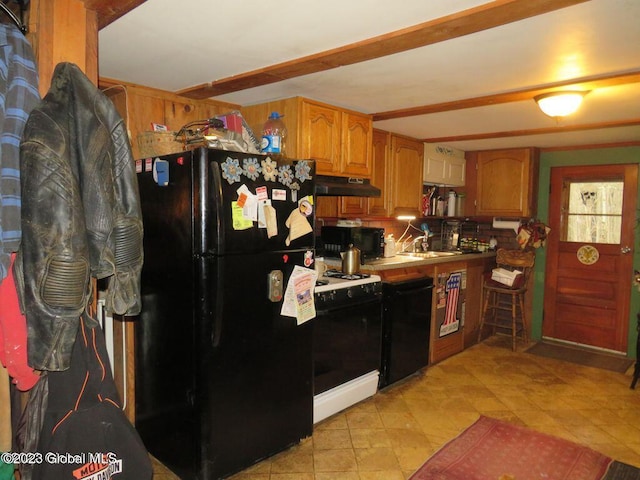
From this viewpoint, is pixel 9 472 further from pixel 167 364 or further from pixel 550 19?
pixel 550 19

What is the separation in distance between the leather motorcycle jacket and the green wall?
15.4 ft

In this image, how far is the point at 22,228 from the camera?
1.12 m

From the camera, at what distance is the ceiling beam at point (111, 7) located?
1.51 meters

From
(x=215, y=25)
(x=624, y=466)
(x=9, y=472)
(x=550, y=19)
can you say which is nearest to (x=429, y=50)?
(x=550, y=19)

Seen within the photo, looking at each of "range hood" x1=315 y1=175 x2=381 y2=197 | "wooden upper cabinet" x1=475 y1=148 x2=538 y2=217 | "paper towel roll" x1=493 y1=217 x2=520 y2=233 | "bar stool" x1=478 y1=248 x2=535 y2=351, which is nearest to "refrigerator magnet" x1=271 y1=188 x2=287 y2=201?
"range hood" x1=315 y1=175 x2=381 y2=197

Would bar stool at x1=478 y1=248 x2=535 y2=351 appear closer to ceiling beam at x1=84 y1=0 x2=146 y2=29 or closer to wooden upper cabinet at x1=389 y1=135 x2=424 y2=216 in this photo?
wooden upper cabinet at x1=389 y1=135 x2=424 y2=216

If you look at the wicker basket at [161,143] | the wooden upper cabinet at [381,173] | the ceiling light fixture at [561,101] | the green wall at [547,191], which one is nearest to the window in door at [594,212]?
the green wall at [547,191]

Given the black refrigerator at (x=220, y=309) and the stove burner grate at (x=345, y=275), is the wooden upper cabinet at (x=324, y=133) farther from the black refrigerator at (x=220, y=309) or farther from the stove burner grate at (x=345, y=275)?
the stove burner grate at (x=345, y=275)

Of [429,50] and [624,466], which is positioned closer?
[429,50]

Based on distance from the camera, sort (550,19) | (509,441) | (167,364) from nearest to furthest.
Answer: (550,19) < (167,364) < (509,441)

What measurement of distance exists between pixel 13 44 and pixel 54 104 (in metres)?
0.27

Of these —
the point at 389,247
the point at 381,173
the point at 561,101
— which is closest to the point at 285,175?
the point at 561,101

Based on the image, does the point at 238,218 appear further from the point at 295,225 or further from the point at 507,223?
the point at 507,223

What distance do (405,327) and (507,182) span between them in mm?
2385
